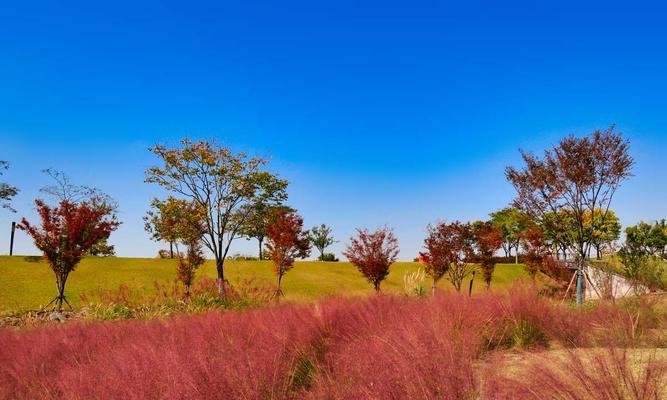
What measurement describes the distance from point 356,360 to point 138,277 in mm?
28694

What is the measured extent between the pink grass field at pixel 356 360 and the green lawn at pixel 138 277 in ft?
48.4

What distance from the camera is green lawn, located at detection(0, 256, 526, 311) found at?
946 inches

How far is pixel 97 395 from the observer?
10.8 feet

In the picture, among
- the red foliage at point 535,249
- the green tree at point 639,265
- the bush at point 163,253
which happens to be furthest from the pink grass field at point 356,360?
the bush at point 163,253

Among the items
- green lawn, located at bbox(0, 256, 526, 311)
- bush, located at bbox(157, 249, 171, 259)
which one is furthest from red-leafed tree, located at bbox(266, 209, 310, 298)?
bush, located at bbox(157, 249, 171, 259)

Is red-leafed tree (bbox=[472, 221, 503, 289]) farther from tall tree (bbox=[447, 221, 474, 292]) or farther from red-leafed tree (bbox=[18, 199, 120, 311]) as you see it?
red-leafed tree (bbox=[18, 199, 120, 311])

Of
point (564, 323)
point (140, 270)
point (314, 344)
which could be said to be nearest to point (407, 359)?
point (314, 344)

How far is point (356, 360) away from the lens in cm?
352

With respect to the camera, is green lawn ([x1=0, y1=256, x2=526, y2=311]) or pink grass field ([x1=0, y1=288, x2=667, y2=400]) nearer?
pink grass field ([x1=0, y1=288, x2=667, y2=400])

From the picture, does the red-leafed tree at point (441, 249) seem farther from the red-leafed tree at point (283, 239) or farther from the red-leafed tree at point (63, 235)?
the red-leafed tree at point (63, 235)

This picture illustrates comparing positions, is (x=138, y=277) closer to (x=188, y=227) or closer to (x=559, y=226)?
(x=188, y=227)

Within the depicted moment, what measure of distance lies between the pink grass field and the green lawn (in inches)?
580

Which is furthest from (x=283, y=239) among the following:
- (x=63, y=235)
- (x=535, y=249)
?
(x=535, y=249)

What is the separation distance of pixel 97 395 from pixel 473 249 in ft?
80.6
